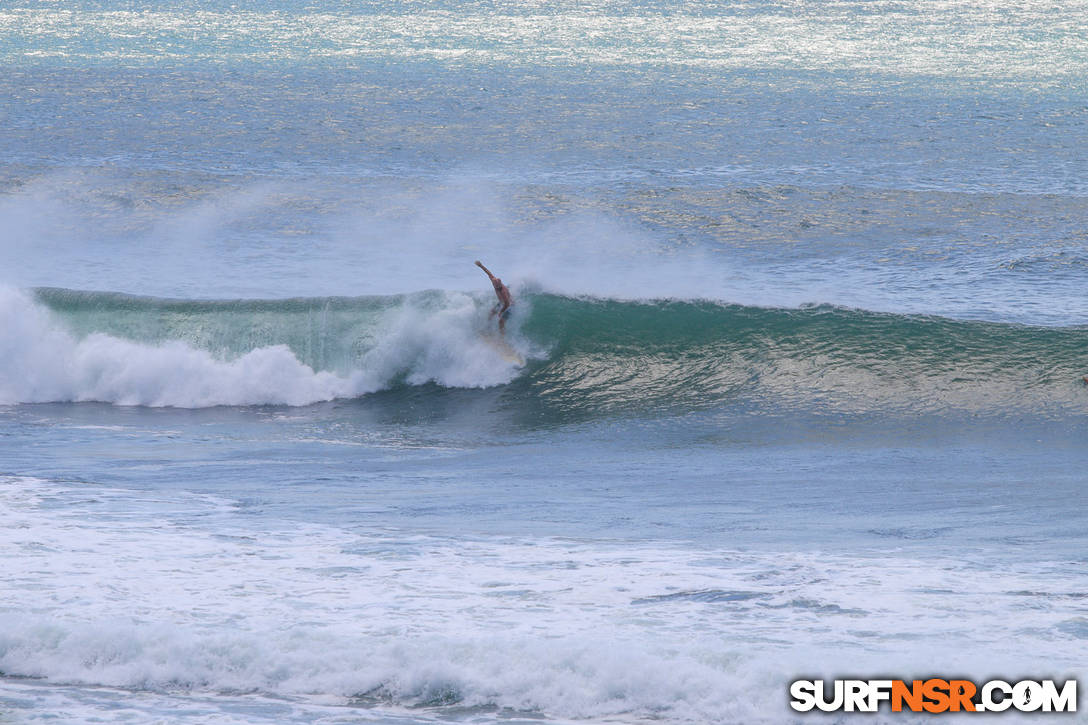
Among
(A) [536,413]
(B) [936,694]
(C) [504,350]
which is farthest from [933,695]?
(C) [504,350]

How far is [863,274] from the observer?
1773 cm

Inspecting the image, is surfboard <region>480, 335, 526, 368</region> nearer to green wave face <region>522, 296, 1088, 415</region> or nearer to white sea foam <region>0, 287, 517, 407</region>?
white sea foam <region>0, 287, 517, 407</region>

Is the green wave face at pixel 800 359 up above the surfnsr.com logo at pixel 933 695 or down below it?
above

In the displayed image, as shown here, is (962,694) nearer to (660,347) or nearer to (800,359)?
(800,359)

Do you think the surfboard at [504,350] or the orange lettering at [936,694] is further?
the surfboard at [504,350]

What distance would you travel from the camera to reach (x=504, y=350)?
13.8 metres

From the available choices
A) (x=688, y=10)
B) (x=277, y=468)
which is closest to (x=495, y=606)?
(x=277, y=468)

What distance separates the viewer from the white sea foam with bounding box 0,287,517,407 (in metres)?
13.2

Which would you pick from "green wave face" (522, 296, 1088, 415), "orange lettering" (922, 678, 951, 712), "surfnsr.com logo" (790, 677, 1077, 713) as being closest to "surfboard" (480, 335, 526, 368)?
"green wave face" (522, 296, 1088, 415)

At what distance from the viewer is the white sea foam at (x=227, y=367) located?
13172 mm

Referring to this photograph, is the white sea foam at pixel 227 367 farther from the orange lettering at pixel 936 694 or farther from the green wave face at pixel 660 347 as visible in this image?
the orange lettering at pixel 936 694

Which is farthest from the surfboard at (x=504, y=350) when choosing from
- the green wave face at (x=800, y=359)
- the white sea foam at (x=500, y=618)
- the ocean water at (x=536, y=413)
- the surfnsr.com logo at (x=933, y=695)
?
the surfnsr.com logo at (x=933, y=695)

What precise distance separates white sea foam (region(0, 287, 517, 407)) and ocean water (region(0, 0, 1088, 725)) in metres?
0.04

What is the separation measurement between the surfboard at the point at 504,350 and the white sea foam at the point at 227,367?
2.7 inches
